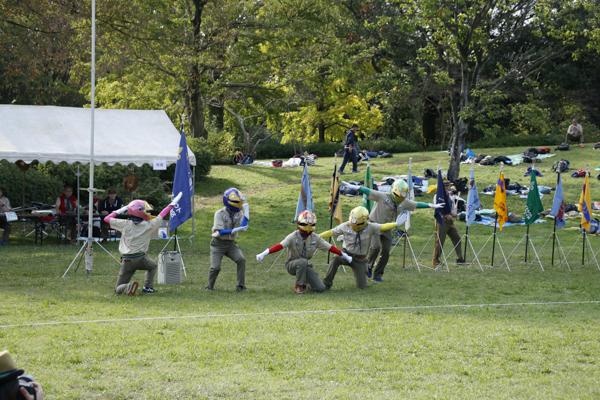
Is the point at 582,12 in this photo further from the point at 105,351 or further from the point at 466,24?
the point at 105,351

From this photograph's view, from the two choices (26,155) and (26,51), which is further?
(26,51)

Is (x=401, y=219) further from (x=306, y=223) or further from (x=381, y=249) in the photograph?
(x=306, y=223)

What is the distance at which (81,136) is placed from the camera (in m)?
16.4

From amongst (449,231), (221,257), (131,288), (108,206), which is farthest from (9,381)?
(108,206)

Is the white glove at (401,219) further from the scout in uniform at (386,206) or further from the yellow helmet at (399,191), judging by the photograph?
the yellow helmet at (399,191)

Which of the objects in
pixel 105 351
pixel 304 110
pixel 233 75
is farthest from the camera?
pixel 304 110

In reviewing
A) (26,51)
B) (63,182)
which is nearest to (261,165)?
(63,182)

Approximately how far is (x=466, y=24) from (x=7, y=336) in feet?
68.9

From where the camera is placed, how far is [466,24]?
23.4m

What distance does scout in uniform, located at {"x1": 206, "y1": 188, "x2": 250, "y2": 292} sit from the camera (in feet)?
34.7

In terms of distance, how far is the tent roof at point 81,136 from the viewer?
1524 cm

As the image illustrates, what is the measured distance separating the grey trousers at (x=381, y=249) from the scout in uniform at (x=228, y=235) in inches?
112

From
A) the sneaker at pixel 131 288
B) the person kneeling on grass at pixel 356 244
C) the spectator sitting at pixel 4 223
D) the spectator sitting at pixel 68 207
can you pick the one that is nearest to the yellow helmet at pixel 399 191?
the person kneeling on grass at pixel 356 244

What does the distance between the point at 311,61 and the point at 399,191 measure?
20.8 m
